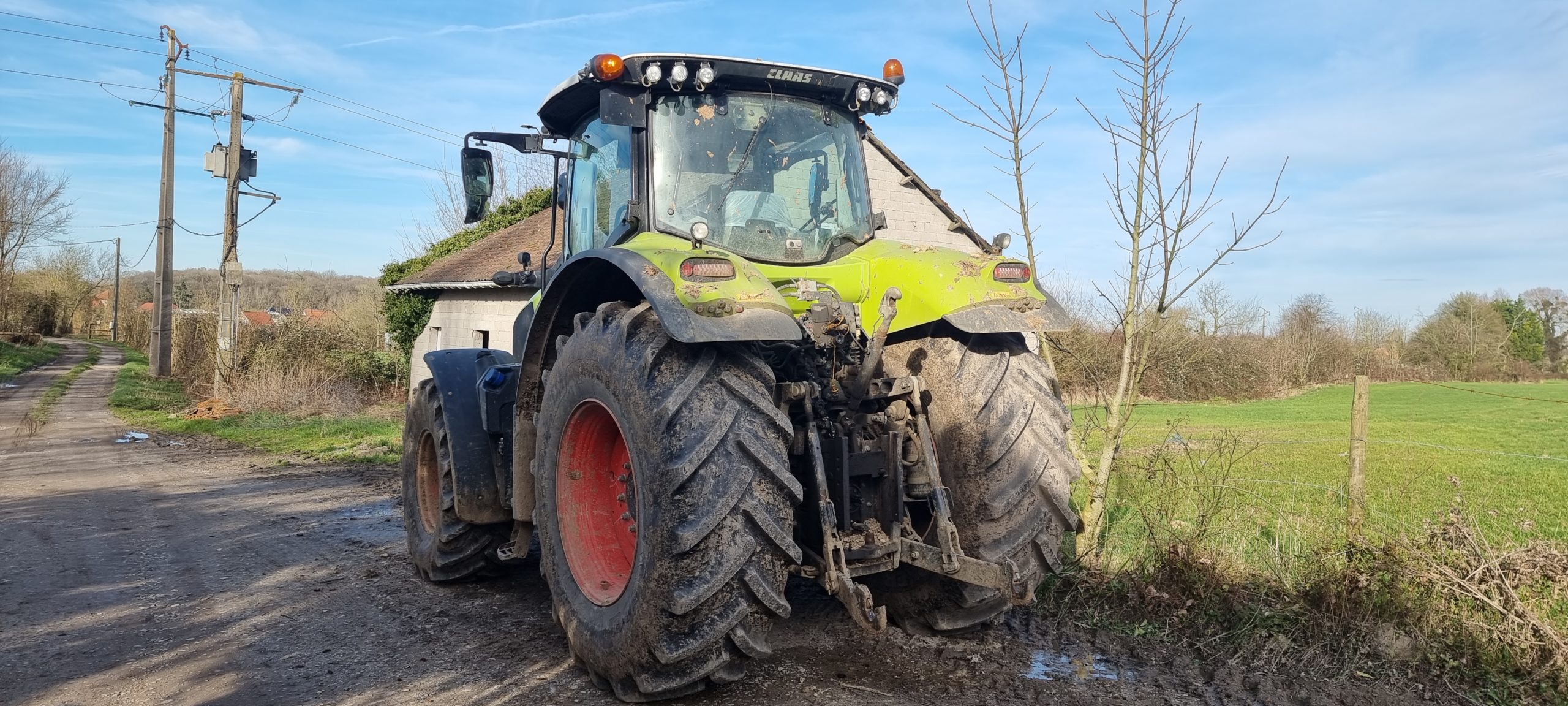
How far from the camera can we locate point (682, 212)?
4176mm

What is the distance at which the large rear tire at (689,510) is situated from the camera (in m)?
3.21

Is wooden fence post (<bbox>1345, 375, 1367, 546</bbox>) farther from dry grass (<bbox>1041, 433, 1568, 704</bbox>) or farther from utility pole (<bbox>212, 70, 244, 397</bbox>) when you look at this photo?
utility pole (<bbox>212, 70, 244, 397</bbox>)

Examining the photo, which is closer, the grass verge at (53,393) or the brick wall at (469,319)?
the grass verge at (53,393)

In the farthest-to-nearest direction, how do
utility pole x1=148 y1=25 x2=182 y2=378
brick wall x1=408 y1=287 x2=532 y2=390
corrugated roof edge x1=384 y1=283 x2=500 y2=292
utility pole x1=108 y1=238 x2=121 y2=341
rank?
utility pole x1=108 y1=238 x2=121 y2=341, utility pole x1=148 y1=25 x2=182 y2=378, brick wall x1=408 y1=287 x2=532 y2=390, corrugated roof edge x1=384 y1=283 x2=500 y2=292

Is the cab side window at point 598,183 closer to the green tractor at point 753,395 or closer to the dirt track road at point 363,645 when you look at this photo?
the green tractor at point 753,395

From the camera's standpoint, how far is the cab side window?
4.36 metres

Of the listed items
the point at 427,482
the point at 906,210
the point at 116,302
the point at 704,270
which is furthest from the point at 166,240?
the point at 116,302

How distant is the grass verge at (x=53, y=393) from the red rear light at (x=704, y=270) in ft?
53.6

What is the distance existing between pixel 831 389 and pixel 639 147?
4.42 ft

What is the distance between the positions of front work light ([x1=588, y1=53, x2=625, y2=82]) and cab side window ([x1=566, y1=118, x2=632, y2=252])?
312 millimetres

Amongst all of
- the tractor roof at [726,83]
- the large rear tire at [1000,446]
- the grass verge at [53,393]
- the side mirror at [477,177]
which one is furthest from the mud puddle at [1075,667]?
the grass verge at [53,393]

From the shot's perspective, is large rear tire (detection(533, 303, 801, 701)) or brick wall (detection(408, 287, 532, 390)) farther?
brick wall (detection(408, 287, 532, 390))

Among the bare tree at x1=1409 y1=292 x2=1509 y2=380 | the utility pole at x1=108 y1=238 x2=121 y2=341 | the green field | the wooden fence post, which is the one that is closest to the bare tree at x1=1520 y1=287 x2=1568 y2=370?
the bare tree at x1=1409 y1=292 x2=1509 y2=380

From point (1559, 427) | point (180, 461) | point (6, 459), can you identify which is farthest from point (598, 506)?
point (1559, 427)
